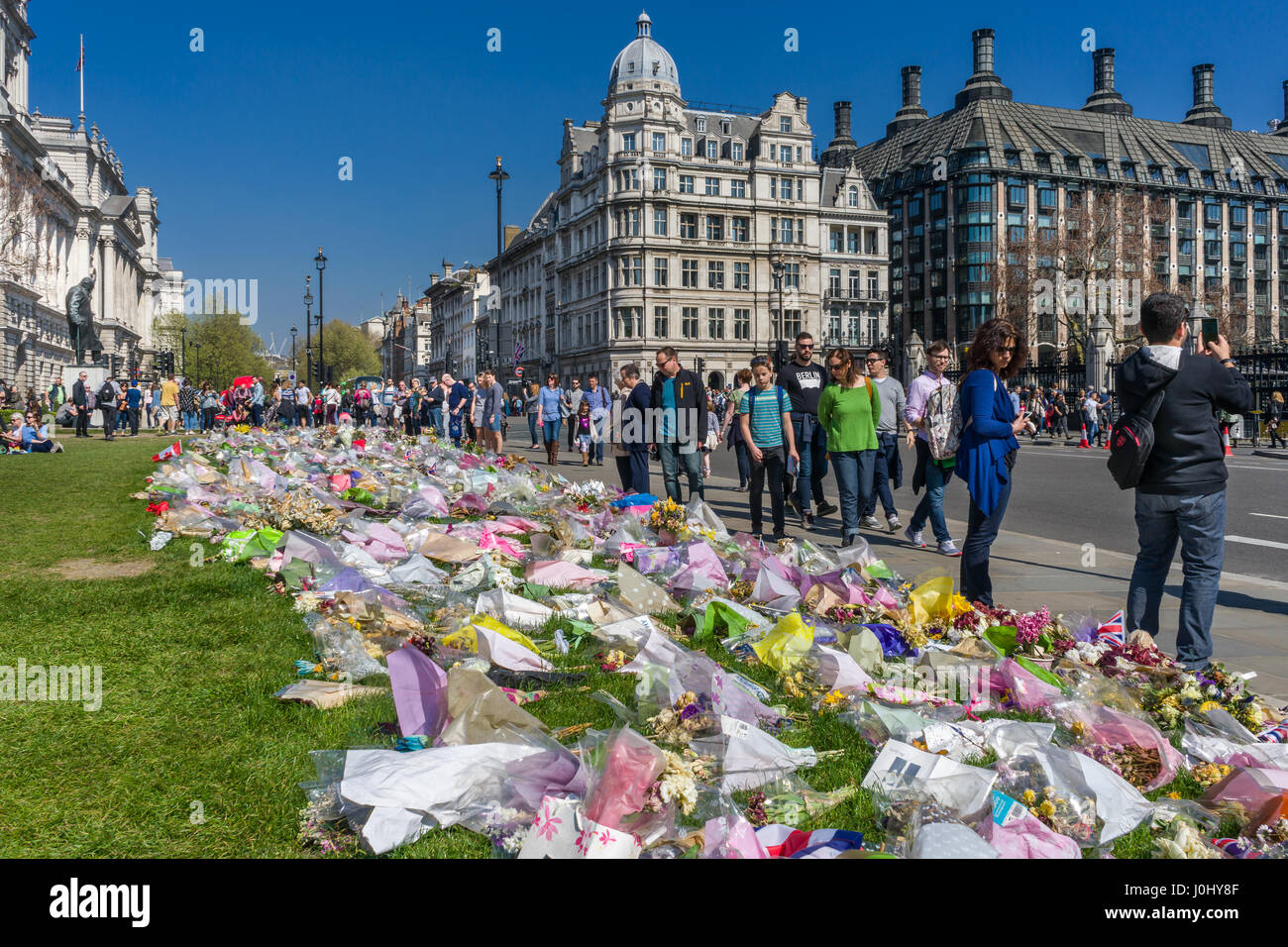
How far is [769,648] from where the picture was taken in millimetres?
4941

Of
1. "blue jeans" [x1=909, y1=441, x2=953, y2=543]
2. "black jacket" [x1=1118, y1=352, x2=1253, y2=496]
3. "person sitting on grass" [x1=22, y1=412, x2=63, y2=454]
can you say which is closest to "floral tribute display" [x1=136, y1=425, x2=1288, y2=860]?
"black jacket" [x1=1118, y1=352, x2=1253, y2=496]

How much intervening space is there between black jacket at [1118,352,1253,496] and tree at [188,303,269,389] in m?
97.6

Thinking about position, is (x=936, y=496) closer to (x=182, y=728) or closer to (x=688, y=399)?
(x=688, y=399)

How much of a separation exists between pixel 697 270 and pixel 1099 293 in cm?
3077

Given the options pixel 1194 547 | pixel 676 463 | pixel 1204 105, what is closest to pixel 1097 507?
pixel 676 463

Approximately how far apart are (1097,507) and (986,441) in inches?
318

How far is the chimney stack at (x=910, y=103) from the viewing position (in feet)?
361

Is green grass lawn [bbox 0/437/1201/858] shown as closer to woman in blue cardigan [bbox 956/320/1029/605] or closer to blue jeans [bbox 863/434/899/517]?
woman in blue cardigan [bbox 956/320/1029/605]

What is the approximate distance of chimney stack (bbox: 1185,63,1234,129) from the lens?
115m

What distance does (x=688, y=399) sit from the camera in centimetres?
1067

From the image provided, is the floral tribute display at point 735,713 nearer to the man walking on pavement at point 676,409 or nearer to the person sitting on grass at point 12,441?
the man walking on pavement at point 676,409

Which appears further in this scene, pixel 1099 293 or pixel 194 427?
pixel 1099 293

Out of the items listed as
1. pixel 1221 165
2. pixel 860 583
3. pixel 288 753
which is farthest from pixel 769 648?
pixel 1221 165
